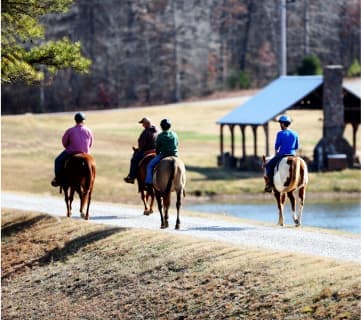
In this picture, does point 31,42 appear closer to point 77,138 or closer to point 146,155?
point 77,138

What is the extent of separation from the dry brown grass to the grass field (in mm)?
19852

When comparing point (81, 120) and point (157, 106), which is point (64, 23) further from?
point (81, 120)

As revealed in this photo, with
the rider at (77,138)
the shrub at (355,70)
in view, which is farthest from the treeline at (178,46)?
the rider at (77,138)

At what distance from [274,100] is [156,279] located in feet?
118

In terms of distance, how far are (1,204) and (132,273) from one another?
11.5 m

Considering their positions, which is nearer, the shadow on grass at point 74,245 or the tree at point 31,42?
the shadow on grass at point 74,245

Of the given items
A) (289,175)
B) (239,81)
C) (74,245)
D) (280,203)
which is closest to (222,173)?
(280,203)

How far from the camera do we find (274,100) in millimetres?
58500

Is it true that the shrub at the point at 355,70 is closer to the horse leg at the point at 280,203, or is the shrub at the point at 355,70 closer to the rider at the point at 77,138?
the rider at the point at 77,138

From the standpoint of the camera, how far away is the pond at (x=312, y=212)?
38.0 m

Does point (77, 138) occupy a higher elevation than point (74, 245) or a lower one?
higher

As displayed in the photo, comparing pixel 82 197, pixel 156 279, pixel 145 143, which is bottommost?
pixel 156 279

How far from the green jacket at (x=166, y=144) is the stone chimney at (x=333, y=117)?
32.0 metres

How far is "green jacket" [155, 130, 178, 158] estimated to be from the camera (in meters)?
25.6
